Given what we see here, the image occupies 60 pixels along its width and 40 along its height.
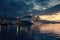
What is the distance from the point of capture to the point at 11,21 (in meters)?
83.5

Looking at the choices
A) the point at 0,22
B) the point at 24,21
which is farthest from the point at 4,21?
the point at 24,21

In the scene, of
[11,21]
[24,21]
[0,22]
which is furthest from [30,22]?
[0,22]

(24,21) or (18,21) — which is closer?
(18,21)

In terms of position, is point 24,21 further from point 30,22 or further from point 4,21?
point 4,21

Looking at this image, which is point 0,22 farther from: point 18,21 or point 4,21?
point 18,21

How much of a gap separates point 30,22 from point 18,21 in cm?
1080

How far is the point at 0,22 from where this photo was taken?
7769 cm

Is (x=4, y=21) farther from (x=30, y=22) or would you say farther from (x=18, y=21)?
(x=30, y=22)

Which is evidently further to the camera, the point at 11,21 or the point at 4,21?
the point at 11,21

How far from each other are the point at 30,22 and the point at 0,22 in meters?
15.6

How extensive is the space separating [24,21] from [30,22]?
340cm

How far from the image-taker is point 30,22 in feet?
287

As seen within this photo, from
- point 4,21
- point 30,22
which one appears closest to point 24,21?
point 30,22

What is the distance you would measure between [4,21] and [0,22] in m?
1.65
